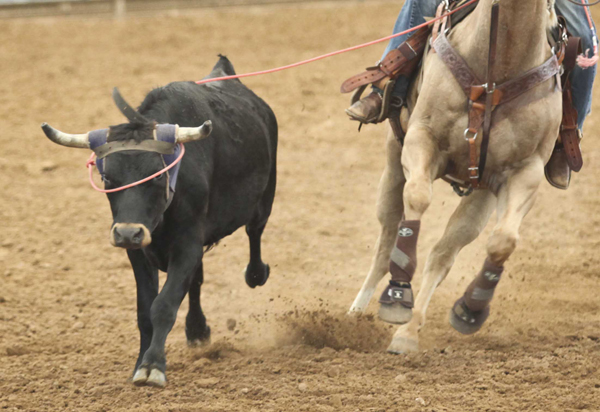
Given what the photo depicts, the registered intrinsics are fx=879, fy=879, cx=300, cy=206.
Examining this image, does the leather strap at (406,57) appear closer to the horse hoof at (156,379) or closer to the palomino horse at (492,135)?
the palomino horse at (492,135)

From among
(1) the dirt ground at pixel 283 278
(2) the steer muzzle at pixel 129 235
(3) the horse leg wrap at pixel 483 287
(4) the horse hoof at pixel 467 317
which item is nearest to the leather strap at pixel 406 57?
(3) the horse leg wrap at pixel 483 287

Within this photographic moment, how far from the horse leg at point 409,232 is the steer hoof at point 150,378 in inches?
48.3

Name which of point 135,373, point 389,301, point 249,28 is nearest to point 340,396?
point 389,301

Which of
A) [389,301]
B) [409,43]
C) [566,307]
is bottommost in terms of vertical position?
[566,307]

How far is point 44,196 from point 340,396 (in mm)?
6071

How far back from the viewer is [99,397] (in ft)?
15.1

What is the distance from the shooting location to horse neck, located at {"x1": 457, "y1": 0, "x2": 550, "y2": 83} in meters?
4.61

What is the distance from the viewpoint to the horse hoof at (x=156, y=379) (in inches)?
183

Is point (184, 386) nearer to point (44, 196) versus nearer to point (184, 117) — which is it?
point (184, 117)

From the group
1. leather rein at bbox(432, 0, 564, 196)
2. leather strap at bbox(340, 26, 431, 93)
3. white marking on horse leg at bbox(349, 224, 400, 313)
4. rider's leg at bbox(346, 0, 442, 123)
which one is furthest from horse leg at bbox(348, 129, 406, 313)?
leather rein at bbox(432, 0, 564, 196)

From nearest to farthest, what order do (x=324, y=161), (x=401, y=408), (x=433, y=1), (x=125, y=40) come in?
(x=401, y=408), (x=433, y=1), (x=324, y=161), (x=125, y=40)

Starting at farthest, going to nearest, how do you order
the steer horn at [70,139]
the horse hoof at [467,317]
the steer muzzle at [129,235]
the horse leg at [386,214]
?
the horse leg at [386,214] → the horse hoof at [467,317] → the steer horn at [70,139] → the steer muzzle at [129,235]

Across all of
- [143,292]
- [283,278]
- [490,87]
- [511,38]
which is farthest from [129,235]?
[283,278]

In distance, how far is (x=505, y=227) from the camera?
15.7ft
